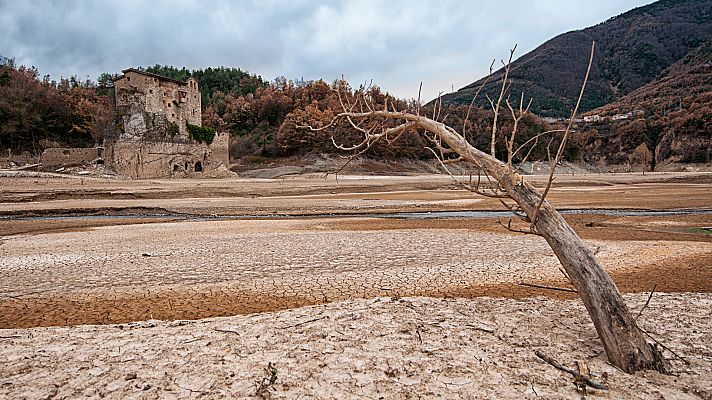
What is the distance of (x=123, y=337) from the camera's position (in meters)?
4.83

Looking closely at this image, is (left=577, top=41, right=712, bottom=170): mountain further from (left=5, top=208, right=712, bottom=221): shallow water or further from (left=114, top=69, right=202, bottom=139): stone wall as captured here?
(left=114, top=69, right=202, bottom=139): stone wall

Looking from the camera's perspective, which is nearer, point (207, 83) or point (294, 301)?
point (294, 301)

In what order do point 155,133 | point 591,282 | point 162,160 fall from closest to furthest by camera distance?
1. point 591,282
2. point 162,160
3. point 155,133

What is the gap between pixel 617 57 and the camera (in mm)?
164500

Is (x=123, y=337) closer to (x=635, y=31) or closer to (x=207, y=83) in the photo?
(x=207, y=83)

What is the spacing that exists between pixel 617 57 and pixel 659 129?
104 meters

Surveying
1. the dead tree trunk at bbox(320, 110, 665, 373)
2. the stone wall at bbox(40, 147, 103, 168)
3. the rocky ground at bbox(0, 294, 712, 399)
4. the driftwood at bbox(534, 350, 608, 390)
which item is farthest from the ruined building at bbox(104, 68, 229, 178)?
the driftwood at bbox(534, 350, 608, 390)

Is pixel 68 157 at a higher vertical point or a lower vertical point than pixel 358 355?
higher

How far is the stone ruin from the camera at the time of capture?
43625mm

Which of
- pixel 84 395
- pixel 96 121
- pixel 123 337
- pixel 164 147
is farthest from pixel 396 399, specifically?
pixel 96 121

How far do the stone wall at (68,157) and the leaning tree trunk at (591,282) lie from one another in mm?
46697

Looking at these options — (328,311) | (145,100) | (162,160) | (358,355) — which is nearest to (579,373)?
(358,355)

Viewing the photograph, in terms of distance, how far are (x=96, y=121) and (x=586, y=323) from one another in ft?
212

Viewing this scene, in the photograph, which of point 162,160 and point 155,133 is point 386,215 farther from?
point 155,133
